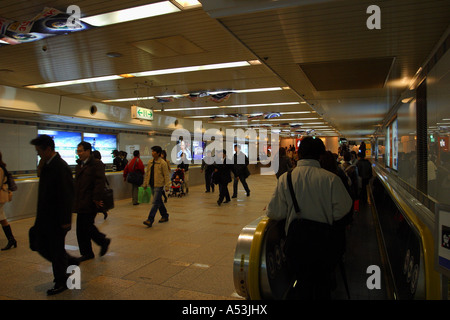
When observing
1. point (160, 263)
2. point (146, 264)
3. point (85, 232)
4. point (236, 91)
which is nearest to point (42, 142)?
point (85, 232)

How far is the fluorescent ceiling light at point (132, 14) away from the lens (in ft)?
14.9

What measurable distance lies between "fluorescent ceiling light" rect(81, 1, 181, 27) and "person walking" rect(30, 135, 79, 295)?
7.28ft

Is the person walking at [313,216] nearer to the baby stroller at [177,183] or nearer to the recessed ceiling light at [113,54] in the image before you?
the recessed ceiling light at [113,54]

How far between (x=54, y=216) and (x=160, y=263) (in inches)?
64.6

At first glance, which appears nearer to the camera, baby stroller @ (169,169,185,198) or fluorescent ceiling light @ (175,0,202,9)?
fluorescent ceiling light @ (175,0,202,9)

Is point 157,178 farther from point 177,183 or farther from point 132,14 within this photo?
point 177,183

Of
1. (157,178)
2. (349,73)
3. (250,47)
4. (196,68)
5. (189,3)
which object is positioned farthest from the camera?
(196,68)

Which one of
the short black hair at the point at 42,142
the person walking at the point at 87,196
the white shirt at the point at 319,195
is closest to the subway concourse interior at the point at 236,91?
the person walking at the point at 87,196

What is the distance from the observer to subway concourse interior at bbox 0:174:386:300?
374 cm

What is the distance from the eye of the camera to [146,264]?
4676 millimetres

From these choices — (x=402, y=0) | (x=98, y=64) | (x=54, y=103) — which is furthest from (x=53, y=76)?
(x=402, y=0)

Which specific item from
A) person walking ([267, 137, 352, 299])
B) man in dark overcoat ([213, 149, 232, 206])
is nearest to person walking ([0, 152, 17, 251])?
person walking ([267, 137, 352, 299])

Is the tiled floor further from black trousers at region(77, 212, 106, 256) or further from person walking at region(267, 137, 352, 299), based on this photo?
person walking at region(267, 137, 352, 299)
